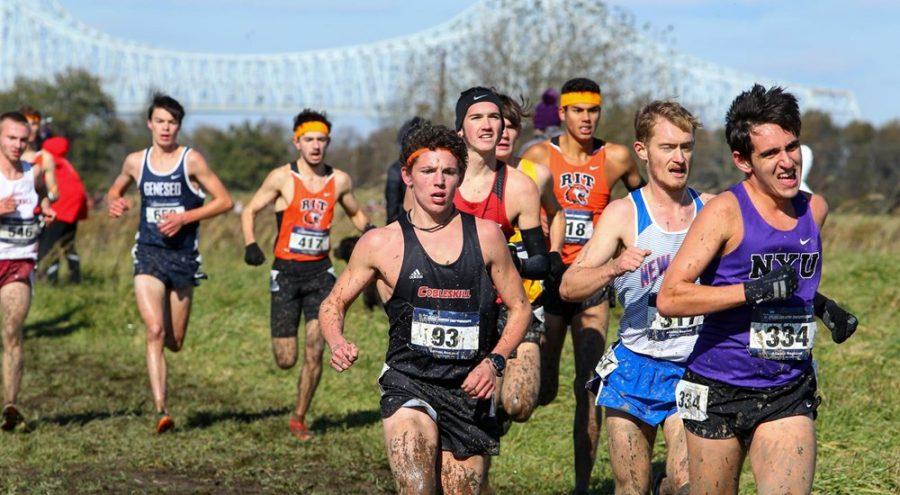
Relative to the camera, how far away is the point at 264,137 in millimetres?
44562

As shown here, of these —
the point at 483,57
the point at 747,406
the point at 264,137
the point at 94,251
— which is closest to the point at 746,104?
the point at 747,406

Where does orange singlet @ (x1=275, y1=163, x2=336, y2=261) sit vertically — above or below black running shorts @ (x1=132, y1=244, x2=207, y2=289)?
above

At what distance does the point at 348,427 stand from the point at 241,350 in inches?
139

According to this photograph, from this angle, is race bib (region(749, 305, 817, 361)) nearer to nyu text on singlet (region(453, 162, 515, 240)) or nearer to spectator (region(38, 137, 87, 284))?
nyu text on singlet (region(453, 162, 515, 240))

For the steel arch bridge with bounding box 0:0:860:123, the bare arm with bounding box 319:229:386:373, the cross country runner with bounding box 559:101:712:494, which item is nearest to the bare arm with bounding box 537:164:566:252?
the cross country runner with bounding box 559:101:712:494

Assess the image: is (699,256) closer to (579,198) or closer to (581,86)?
(579,198)

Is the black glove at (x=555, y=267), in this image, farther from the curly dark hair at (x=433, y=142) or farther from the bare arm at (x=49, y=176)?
the bare arm at (x=49, y=176)

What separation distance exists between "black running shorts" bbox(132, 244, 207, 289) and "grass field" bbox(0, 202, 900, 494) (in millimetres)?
1118

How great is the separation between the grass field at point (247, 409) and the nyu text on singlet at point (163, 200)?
1392 millimetres

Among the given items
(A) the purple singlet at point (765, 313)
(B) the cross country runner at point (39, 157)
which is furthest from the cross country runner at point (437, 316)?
(B) the cross country runner at point (39, 157)

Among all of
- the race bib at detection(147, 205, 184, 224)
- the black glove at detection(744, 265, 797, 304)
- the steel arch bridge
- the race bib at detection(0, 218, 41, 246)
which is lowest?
the black glove at detection(744, 265, 797, 304)

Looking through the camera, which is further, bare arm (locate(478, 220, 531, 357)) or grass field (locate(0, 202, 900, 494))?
grass field (locate(0, 202, 900, 494))

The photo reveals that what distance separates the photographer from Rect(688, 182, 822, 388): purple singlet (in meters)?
4.46

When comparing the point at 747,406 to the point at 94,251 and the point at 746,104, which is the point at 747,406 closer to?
the point at 746,104
